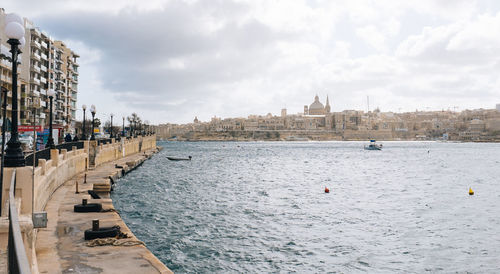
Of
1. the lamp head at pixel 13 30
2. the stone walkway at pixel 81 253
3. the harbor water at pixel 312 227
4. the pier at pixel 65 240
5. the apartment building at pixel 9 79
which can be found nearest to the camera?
the pier at pixel 65 240

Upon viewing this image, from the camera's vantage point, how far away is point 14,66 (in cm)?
873

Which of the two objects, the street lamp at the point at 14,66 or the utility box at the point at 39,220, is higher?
the street lamp at the point at 14,66

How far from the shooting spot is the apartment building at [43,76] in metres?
46.3

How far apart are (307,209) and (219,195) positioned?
24.6ft

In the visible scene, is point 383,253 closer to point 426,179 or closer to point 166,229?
point 166,229

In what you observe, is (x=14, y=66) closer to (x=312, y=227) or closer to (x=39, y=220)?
(x=39, y=220)

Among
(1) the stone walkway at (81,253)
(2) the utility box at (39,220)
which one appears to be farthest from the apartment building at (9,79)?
(2) the utility box at (39,220)

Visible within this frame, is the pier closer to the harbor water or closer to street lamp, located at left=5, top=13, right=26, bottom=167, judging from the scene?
street lamp, located at left=5, top=13, right=26, bottom=167

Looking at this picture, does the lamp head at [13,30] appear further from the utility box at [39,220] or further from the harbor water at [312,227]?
the harbor water at [312,227]

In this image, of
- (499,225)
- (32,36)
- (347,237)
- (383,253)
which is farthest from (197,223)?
(32,36)

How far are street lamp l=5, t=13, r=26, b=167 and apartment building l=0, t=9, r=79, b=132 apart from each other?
33.1m

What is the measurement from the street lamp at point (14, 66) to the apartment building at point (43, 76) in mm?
33150

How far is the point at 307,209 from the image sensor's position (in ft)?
73.3

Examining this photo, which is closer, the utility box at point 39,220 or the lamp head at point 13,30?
the utility box at point 39,220
